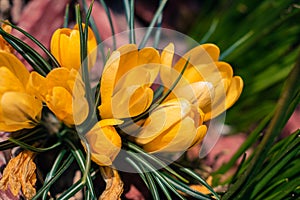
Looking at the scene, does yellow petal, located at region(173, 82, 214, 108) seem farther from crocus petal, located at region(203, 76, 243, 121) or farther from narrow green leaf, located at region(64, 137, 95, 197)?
narrow green leaf, located at region(64, 137, 95, 197)

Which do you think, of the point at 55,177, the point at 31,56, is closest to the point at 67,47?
the point at 31,56

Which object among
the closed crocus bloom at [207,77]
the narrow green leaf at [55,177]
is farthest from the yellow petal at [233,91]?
the narrow green leaf at [55,177]

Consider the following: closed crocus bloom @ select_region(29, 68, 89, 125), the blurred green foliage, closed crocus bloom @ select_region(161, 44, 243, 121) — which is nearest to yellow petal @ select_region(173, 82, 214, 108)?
closed crocus bloom @ select_region(161, 44, 243, 121)

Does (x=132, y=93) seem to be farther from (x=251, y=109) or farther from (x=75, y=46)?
(x=251, y=109)

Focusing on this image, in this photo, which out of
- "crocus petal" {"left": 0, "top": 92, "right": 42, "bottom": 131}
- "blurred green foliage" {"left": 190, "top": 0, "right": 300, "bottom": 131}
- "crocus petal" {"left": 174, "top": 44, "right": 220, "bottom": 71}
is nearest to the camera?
"crocus petal" {"left": 0, "top": 92, "right": 42, "bottom": 131}

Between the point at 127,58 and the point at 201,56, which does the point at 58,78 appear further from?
the point at 201,56
